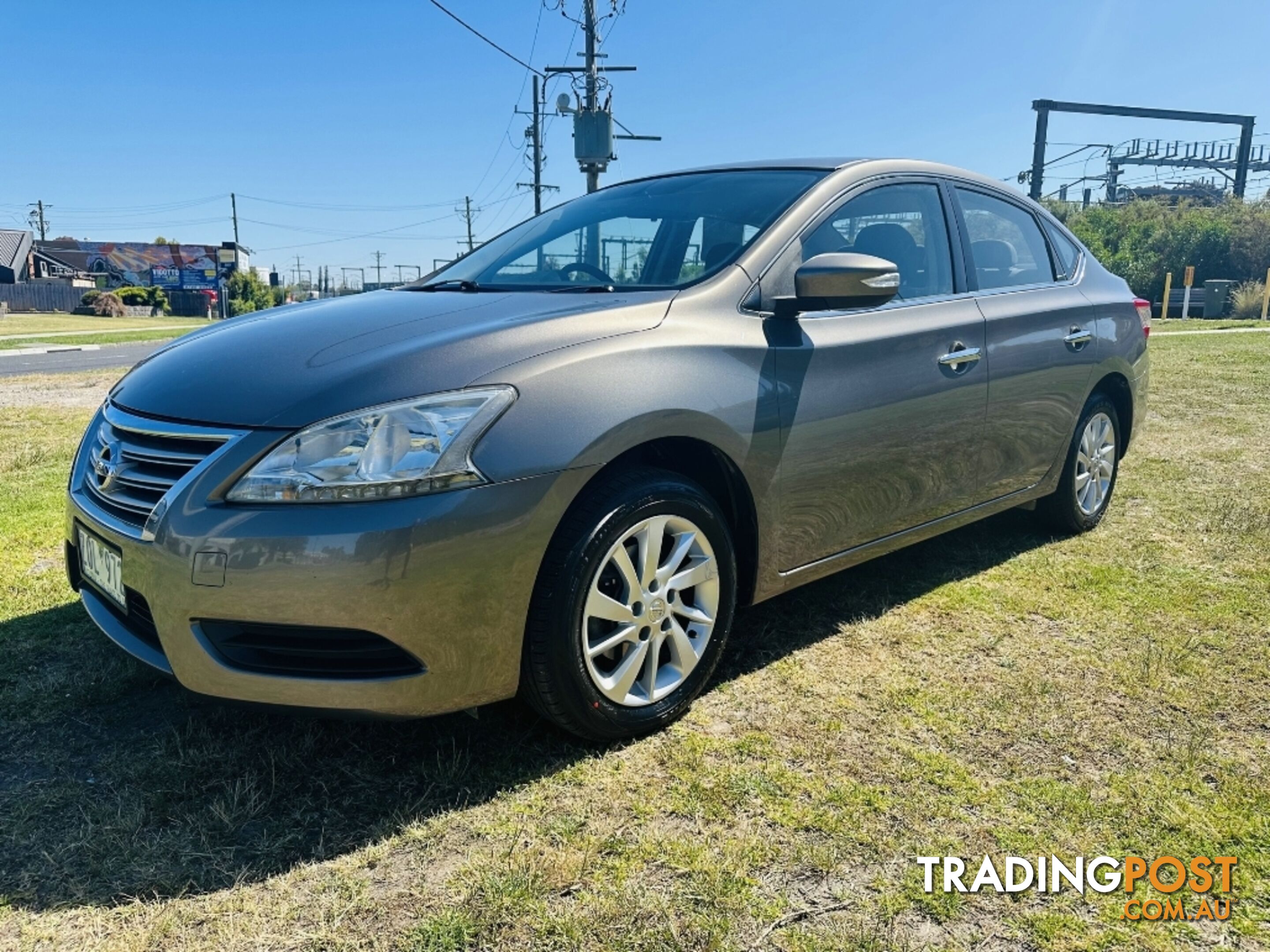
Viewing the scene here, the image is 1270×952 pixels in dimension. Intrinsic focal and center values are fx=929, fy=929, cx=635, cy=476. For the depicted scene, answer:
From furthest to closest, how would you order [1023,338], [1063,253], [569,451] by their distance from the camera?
1. [1063,253]
2. [1023,338]
3. [569,451]

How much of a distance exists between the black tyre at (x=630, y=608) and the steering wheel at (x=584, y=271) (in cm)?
91

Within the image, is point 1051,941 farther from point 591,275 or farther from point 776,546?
point 591,275

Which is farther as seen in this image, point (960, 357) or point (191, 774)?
point (960, 357)

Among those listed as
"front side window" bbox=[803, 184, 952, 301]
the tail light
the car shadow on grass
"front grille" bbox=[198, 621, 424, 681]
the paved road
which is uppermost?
"front side window" bbox=[803, 184, 952, 301]

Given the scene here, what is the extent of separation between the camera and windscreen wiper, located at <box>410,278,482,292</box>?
322 centimetres

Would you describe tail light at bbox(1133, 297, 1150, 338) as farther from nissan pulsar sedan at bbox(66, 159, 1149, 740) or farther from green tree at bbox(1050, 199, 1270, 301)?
green tree at bbox(1050, 199, 1270, 301)

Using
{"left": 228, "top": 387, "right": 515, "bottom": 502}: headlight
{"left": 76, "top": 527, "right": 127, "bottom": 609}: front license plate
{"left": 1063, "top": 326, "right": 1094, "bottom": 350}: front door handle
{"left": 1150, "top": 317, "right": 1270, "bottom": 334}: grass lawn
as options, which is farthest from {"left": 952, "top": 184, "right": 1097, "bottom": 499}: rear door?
{"left": 1150, "top": 317, "right": 1270, "bottom": 334}: grass lawn

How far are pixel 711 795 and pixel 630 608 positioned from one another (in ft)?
1.66

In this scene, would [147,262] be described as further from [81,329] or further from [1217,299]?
[1217,299]

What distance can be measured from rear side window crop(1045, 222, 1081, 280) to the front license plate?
387 cm

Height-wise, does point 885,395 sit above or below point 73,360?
above

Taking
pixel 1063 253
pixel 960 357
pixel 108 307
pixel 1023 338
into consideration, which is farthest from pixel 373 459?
pixel 108 307

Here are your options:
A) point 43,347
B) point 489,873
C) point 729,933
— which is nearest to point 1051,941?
point 729,933

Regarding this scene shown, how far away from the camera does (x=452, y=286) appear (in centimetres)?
331
